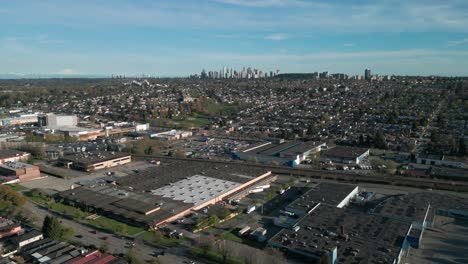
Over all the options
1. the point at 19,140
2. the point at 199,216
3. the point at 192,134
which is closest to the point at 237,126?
the point at 192,134

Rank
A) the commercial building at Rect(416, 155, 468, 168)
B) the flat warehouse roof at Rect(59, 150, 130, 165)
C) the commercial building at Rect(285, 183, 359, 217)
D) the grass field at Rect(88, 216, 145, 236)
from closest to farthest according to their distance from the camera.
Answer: the grass field at Rect(88, 216, 145, 236)
the commercial building at Rect(285, 183, 359, 217)
the flat warehouse roof at Rect(59, 150, 130, 165)
the commercial building at Rect(416, 155, 468, 168)

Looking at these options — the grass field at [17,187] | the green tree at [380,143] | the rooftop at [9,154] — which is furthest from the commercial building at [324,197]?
the rooftop at [9,154]

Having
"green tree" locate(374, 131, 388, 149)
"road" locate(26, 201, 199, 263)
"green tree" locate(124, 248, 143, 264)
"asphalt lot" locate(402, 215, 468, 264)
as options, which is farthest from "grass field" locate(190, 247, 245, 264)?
"green tree" locate(374, 131, 388, 149)

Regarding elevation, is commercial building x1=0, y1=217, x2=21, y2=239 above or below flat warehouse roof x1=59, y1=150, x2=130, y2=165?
below

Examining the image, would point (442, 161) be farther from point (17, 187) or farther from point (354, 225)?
point (17, 187)

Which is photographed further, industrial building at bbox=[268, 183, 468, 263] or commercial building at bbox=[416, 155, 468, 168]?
commercial building at bbox=[416, 155, 468, 168]

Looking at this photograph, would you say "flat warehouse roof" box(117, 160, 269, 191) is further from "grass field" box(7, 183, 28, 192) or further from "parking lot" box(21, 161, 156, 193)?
"grass field" box(7, 183, 28, 192)

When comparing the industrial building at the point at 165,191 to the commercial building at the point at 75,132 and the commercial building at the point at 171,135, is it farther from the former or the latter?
the commercial building at the point at 75,132

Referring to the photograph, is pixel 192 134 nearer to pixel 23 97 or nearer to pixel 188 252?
pixel 188 252
